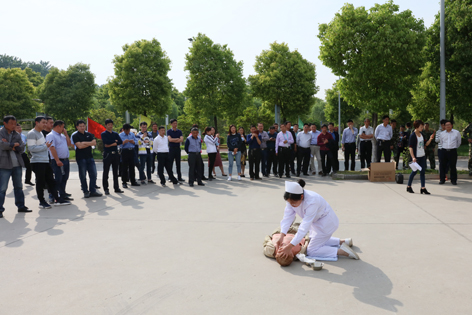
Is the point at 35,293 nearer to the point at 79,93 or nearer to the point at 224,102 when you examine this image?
the point at 224,102

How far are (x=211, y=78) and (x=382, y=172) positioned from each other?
582 inches

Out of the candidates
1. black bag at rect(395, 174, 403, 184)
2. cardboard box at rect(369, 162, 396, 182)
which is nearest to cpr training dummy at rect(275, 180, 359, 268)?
black bag at rect(395, 174, 403, 184)

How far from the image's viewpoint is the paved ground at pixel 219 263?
3.56 meters

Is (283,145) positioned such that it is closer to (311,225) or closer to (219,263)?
(311,225)

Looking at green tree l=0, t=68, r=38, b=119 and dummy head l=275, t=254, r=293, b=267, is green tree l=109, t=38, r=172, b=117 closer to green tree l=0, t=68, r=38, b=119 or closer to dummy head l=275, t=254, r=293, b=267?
green tree l=0, t=68, r=38, b=119

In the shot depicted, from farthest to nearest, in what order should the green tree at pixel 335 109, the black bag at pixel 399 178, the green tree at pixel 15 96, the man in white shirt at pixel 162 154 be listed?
1. the green tree at pixel 335 109
2. the green tree at pixel 15 96
3. the man in white shirt at pixel 162 154
4. the black bag at pixel 399 178

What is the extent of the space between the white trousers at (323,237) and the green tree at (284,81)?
22484 millimetres

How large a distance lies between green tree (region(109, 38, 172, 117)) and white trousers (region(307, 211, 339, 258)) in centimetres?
2271

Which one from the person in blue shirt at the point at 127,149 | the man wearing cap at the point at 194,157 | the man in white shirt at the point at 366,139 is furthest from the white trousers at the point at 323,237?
the man in white shirt at the point at 366,139

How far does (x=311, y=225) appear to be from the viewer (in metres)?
4.85

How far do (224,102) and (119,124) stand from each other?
88.5 ft

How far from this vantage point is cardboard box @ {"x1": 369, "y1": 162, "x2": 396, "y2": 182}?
11.9 meters

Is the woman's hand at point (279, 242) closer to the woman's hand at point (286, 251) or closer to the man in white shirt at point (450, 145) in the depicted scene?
the woman's hand at point (286, 251)

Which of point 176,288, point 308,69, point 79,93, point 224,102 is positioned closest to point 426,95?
point 308,69
